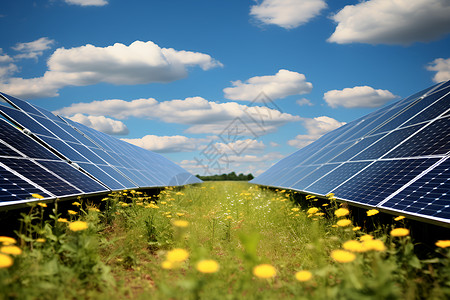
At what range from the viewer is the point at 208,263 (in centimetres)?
277

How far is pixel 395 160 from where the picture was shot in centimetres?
744

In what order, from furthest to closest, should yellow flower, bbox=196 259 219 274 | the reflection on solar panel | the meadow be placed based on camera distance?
1. the reflection on solar panel
2. the meadow
3. yellow flower, bbox=196 259 219 274

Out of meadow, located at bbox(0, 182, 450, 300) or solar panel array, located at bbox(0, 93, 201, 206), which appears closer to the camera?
meadow, located at bbox(0, 182, 450, 300)

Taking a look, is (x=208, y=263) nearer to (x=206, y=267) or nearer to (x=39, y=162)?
(x=206, y=267)

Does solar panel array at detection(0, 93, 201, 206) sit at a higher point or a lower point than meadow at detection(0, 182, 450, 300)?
higher

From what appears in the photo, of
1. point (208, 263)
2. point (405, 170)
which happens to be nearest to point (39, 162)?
point (208, 263)

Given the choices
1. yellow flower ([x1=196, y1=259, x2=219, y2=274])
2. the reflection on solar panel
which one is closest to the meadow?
yellow flower ([x1=196, y1=259, x2=219, y2=274])

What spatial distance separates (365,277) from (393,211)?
182cm

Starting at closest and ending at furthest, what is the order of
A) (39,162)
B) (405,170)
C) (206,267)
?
(206,267), (405,170), (39,162)

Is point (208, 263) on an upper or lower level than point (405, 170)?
lower

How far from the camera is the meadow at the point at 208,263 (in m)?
2.96

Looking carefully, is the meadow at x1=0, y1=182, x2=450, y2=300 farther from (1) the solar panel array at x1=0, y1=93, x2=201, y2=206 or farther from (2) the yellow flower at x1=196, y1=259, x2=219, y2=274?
(1) the solar panel array at x1=0, y1=93, x2=201, y2=206

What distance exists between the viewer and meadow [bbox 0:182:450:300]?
296 cm

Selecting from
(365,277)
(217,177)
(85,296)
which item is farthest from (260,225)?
(217,177)
